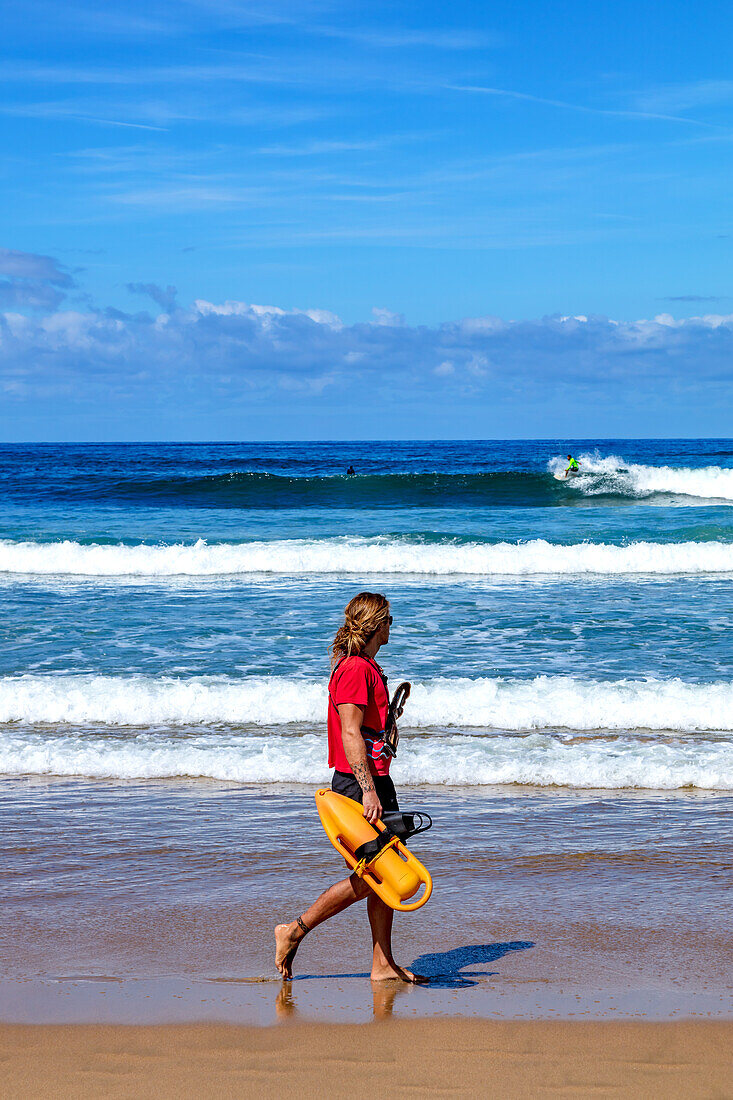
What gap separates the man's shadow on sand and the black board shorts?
2.34ft

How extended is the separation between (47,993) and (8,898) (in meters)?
1.12

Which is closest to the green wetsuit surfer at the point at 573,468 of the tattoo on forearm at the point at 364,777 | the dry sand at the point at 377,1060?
the tattoo on forearm at the point at 364,777

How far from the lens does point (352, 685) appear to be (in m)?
3.66

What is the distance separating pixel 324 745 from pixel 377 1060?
13.6 feet

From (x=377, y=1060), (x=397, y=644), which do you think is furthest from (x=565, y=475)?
(x=377, y=1060)

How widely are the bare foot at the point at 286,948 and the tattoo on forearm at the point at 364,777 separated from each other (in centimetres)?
68

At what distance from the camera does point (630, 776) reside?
654cm

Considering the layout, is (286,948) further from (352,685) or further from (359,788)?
(352,685)

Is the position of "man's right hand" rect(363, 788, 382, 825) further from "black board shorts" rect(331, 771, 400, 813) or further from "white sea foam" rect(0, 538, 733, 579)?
"white sea foam" rect(0, 538, 733, 579)

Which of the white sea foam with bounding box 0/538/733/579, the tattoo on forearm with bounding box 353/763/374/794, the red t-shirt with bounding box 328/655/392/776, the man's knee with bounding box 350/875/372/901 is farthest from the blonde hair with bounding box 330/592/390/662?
the white sea foam with bounding box 0/538/733/579

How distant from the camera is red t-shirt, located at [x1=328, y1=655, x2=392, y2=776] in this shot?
3662mm

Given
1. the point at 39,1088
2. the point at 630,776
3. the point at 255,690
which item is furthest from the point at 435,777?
the point at 39,1088

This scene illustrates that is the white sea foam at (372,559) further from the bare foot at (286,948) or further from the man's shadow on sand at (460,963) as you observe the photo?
the bare foot at (286,948)

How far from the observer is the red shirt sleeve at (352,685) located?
144 inches
